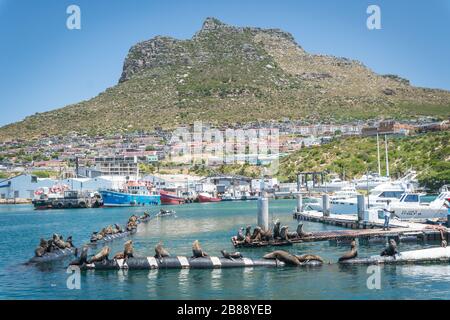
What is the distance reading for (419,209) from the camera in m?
51.7

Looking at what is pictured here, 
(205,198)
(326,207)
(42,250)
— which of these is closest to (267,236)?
(42,250)

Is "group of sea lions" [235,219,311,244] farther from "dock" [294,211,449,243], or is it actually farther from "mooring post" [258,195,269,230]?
"mooring post" [258,195,269,230]

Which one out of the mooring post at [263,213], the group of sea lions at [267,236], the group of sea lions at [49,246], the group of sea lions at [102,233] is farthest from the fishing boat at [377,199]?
the group of sea lions at [49,246]

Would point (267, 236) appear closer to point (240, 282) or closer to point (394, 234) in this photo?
point (394, 234)

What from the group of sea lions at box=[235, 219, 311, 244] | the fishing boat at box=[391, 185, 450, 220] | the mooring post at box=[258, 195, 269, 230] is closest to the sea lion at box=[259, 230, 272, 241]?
the group of sea lions at box=[235, 219, 311, 244]

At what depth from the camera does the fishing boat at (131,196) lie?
123m

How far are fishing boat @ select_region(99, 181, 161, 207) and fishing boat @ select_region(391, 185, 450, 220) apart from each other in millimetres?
77629

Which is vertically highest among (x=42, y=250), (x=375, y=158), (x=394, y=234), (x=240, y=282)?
(x=375, y=158)

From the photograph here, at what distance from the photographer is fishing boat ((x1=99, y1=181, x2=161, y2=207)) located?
404 feet

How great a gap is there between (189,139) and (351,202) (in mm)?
114012

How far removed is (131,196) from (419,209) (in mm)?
80439

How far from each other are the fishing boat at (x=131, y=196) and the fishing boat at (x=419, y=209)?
77.6 meters
